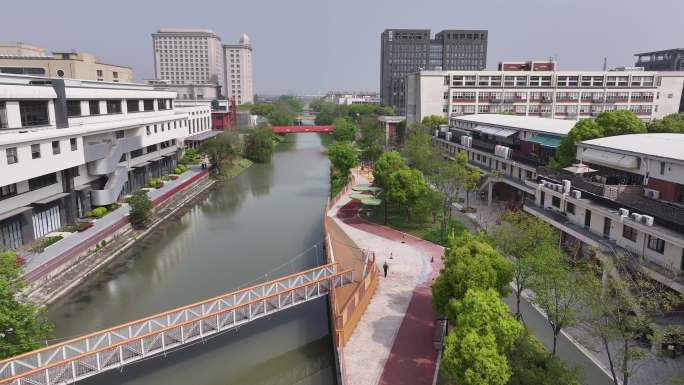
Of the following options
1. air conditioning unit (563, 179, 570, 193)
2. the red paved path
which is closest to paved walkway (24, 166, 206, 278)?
the red paved path

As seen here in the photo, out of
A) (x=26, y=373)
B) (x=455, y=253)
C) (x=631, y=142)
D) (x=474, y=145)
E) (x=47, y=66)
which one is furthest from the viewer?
(x=47, y=66)

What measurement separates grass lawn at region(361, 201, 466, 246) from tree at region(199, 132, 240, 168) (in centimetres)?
2189

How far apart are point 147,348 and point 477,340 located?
961 cm

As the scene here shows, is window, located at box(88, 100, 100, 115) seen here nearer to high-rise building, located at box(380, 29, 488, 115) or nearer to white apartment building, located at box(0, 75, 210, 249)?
white apartment building, located at box(0, 75, 210, 249)

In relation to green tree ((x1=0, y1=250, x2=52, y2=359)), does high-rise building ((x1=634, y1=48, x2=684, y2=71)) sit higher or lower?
higher

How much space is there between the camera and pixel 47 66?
52156 millimetres

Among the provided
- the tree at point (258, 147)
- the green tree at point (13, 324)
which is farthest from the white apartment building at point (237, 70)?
the green tree at point (13, 324)

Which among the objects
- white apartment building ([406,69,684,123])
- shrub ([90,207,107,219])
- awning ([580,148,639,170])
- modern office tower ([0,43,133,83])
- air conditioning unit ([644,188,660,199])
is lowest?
shrub ([90,207,107,219])

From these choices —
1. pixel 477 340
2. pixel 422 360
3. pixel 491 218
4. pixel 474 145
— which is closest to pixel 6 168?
pixel 422 360

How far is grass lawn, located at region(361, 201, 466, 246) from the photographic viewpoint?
2598 cm

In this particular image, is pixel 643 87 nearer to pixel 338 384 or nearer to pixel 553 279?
pixel 553 279

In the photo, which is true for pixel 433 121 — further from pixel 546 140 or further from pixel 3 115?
pixel 3 115

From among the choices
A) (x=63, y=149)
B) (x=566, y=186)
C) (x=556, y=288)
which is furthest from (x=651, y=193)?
(x=63, y=149)

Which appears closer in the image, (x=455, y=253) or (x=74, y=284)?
(x=455, y=253)
